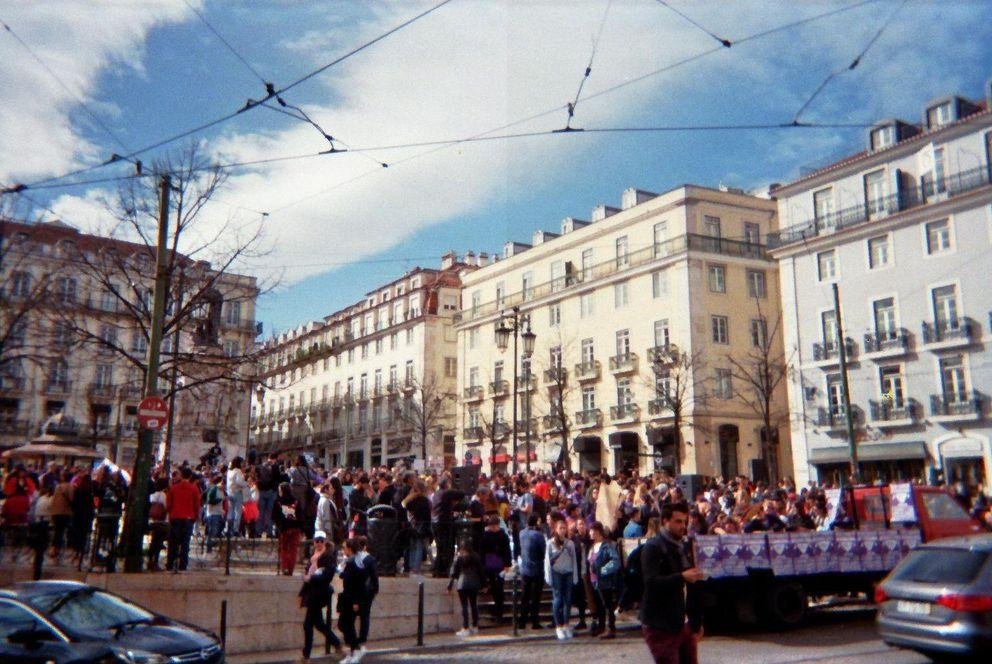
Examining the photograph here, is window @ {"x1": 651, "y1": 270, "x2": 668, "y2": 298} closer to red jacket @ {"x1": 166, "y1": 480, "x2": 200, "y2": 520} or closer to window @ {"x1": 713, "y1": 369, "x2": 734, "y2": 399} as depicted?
window @ {"x1": 713, "y1": 369, "x2": 734, "y2": 399}

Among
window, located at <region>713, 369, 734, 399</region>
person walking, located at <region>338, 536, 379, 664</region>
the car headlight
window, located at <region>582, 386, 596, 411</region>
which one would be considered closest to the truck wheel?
person walking, located at <region>338, 536, 379, 664</region>

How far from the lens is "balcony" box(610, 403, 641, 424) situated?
158ft

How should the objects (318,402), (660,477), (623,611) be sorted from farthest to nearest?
1. (318,402)
2. (660,477)
3. (623,611)

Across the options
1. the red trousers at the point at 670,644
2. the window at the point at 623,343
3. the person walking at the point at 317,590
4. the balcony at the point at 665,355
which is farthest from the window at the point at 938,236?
the red trousers at the point at 670,644

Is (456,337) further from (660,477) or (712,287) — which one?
(660,477)

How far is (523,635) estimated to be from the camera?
1396cm

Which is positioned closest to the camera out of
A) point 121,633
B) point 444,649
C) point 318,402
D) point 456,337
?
point 121,633

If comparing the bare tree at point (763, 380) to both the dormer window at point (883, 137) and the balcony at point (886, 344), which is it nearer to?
the balcony at point (886, 344)

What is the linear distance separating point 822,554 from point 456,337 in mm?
53880

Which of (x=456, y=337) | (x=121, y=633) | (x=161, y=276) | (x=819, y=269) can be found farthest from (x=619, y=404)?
(x=121, y=633)

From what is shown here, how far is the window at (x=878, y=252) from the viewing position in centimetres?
3966

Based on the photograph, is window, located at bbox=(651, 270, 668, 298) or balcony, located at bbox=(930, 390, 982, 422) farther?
window, located at bbox=(651, 270, 668, 298)

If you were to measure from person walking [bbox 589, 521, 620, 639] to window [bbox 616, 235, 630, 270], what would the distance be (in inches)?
1502

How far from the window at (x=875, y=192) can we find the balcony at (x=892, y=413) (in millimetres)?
8672
